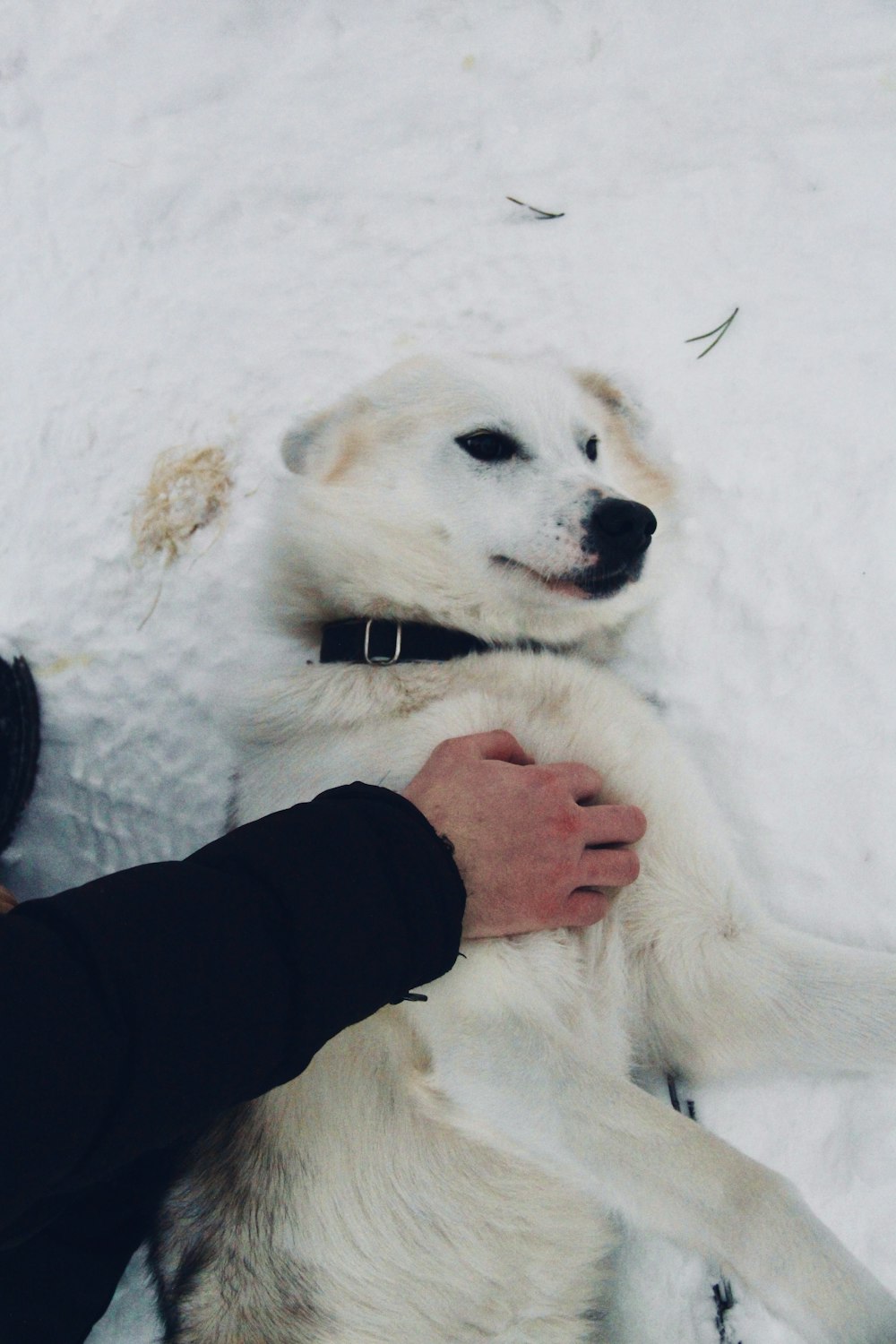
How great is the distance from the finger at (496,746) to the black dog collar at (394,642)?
34cm

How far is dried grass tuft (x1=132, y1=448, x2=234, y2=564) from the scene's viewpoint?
299 centimetres

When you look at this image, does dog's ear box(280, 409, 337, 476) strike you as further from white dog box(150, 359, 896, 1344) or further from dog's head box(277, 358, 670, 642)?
white dog box(150, 359, 896, 1344)

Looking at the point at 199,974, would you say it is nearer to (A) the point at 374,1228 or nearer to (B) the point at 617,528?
(A) the point at 374,1228

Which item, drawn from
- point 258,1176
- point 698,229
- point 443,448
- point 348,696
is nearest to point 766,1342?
point 258,1176

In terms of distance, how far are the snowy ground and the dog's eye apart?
2.18 feet

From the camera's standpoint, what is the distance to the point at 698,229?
9.36 feet

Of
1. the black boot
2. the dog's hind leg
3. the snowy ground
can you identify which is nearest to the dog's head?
the snowy ground

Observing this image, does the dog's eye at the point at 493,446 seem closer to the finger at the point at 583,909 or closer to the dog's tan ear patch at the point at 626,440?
the dog's tan ear patch at the point at 626,440

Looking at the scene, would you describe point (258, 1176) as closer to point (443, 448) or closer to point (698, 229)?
point (443, 448)

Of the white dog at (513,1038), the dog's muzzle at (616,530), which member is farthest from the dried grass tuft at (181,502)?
the dog's muzzle at (616,530)

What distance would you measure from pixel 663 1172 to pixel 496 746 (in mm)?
878

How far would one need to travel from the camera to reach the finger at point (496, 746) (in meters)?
1.77

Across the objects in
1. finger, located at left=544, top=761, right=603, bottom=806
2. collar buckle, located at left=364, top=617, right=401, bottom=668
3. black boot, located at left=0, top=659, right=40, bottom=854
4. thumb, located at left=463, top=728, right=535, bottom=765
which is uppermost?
collar buckle, located at left=364, top=617, right=401, bottom=668

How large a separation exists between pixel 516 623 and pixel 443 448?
533 millimetres
